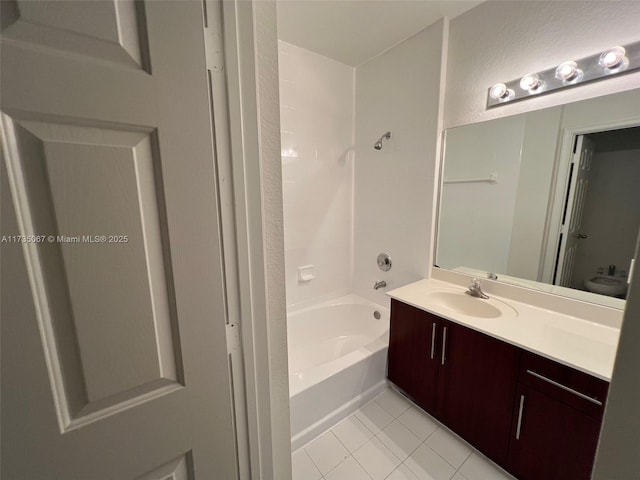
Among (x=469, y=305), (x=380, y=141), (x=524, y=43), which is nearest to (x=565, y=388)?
(x=469, y=305)

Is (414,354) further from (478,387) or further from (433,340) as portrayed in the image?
(478,387)

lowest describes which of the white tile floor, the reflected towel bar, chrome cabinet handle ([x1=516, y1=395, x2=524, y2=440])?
the white tile floor

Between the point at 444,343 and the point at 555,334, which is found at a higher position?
the point at 555,334

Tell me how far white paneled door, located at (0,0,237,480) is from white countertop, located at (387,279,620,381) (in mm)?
1268

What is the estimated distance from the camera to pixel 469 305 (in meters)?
1.61

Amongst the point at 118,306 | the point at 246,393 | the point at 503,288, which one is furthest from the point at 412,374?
the point at 118,306

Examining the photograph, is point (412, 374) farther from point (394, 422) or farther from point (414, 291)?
point (414, 291)

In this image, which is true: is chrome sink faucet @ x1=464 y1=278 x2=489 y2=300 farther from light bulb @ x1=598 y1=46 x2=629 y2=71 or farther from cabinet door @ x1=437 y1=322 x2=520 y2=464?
light bulb @ x1=598 y1=46 x2=629 y2=71

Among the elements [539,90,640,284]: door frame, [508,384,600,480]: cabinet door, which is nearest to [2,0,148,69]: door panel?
[508,384,600,480]: cabinet door

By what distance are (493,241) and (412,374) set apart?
1.03m

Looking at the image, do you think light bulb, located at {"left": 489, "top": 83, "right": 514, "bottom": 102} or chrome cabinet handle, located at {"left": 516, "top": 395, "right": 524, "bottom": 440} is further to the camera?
light bulb, located at {"left": 489, "top": 83, "right": 514, "bottom": 102}

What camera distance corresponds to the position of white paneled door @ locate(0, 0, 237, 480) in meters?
0.39

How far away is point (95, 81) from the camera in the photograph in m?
0.42

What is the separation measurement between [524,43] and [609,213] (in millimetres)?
1013
